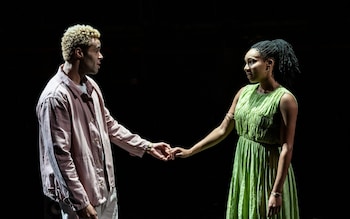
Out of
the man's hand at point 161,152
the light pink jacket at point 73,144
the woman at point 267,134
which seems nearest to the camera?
the light pink jacket at point 73,144

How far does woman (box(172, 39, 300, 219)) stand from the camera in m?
2.85

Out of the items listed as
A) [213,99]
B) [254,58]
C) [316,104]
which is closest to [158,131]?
[213,99]

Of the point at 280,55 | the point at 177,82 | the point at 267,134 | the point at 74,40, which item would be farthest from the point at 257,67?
the point at 177,82

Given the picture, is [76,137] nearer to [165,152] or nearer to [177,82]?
[165,152]

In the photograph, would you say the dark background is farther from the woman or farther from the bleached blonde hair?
the bleached blonde hair

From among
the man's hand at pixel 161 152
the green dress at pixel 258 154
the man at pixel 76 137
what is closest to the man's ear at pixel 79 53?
the man at pixel 76 137

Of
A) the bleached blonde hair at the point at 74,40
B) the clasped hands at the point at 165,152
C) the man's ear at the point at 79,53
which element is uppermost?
the bleached blonde hair at the point at 74,40

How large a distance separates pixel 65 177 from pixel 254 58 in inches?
43.9

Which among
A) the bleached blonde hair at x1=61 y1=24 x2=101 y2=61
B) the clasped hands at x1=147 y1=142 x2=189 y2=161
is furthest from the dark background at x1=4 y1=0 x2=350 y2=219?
the bleached blonde hair at x1=61 y1=24 x2=101 y2=61

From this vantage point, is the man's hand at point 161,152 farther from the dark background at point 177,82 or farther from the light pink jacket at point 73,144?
the dark background at point 177,82

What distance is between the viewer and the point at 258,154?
297 centimetres

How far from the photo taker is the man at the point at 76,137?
2604 millimetres

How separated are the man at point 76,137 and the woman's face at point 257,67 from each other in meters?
0.78

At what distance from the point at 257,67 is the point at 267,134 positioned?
344 millimetres
